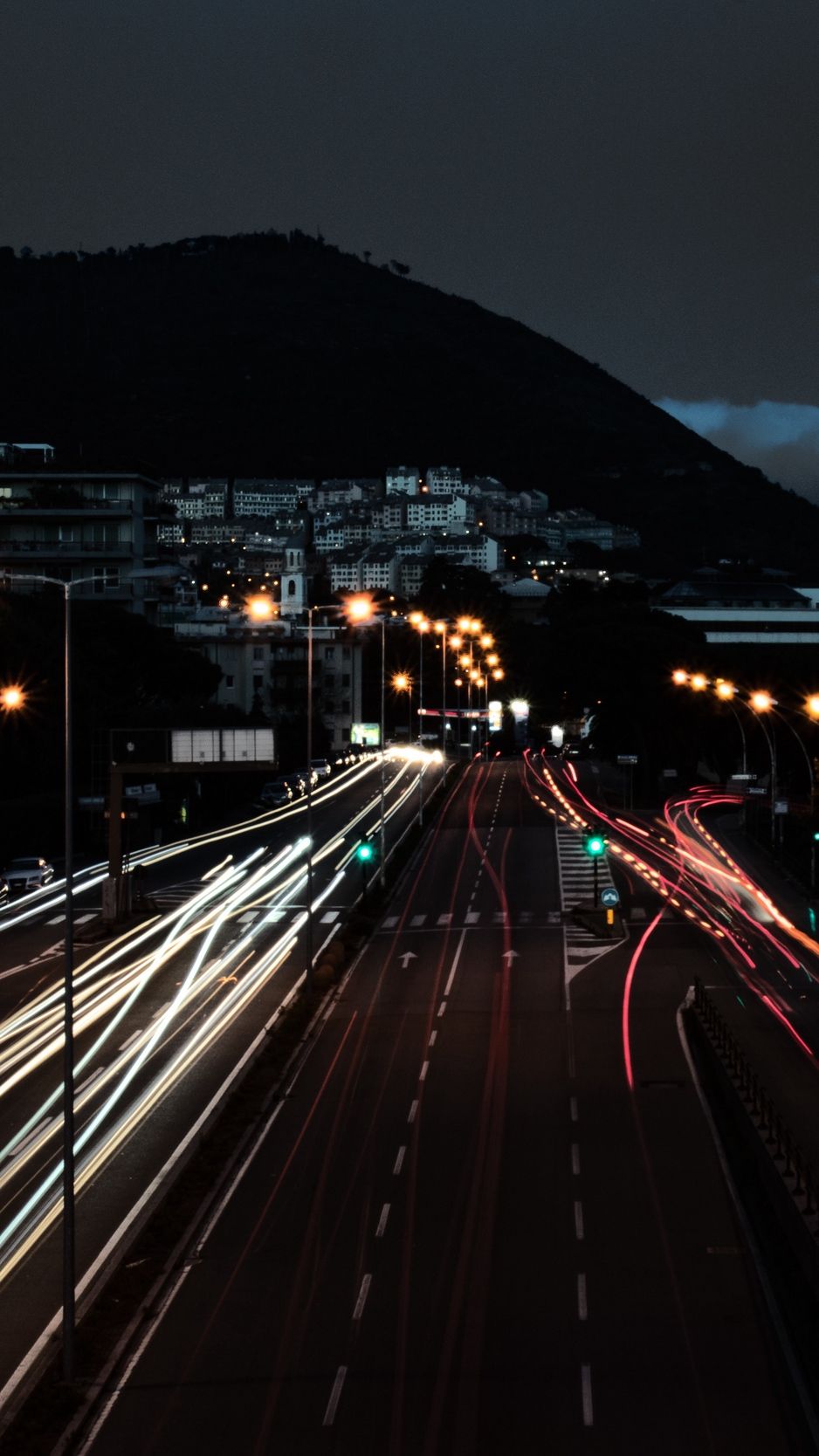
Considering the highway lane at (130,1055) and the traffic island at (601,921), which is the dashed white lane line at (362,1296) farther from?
the traffic island at (601,921)

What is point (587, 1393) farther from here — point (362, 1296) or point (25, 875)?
point (25, 875)

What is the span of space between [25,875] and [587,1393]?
45.6 m

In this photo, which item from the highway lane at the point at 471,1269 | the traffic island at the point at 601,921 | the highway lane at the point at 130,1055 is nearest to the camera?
the highway lane at the point at 471,1269

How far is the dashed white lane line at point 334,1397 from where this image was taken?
63.2ft

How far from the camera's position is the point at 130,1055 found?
3747cm

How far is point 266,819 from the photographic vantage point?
85.2 meters

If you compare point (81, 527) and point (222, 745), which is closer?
point (222, 745)

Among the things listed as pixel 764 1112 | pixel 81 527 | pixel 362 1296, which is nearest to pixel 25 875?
pixel 764 1112

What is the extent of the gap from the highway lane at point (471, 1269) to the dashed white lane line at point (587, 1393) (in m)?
0.03

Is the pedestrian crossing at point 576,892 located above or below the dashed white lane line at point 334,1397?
above

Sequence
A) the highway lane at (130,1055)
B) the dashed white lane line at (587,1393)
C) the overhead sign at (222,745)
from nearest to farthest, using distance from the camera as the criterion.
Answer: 1. the dashed white lane line at (587,1393)
2. the highway lane at (130,1055)
3. the overhead sign at (222,745)

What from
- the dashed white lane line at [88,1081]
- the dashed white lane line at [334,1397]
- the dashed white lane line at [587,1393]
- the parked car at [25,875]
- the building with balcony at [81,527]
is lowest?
the dashed white lane line at [334,1397]

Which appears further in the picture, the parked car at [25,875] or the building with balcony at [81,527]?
the building with balcony at [81,527]

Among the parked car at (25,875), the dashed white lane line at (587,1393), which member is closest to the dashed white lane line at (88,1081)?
the dashed white lane line at (587,1393)
